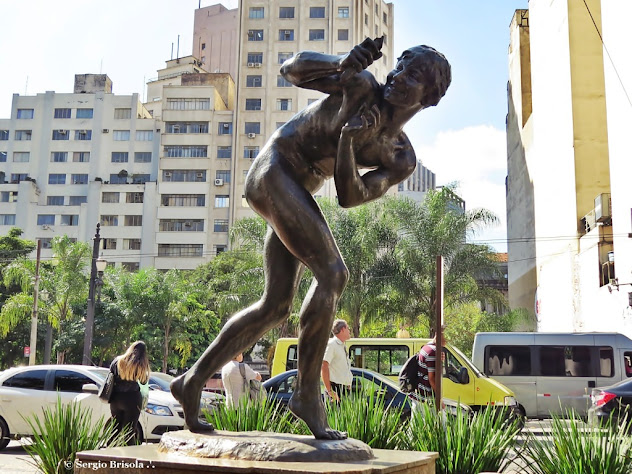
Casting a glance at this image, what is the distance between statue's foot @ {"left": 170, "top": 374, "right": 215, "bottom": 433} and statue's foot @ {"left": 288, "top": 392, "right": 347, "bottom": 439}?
1.82ft

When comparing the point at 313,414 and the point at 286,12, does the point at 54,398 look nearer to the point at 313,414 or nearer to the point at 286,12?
the point at 313,414

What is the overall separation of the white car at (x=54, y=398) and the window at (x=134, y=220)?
2398 inches

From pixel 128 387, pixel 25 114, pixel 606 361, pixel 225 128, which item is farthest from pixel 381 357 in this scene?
pixel 25 114

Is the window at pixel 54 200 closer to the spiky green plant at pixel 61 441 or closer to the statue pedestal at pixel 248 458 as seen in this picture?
the spiky green plant at pixel 61 441

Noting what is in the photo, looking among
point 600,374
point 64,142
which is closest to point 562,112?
point 600,374

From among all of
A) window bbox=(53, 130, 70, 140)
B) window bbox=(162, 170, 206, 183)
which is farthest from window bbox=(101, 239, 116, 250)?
window bbox=(53, 130, 70, 140)

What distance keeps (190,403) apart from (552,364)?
51.6 ft

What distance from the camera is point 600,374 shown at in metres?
18.3

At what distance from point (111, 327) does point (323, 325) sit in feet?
115

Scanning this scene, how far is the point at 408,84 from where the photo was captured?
450cm

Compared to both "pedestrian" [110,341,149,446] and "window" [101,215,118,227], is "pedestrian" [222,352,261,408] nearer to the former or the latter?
"pedestrian" [110,341,149,446]

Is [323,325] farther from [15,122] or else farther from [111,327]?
[15,122]

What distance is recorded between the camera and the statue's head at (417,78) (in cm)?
450

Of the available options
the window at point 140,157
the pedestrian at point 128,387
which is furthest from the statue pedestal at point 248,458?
the window at point 140,157
